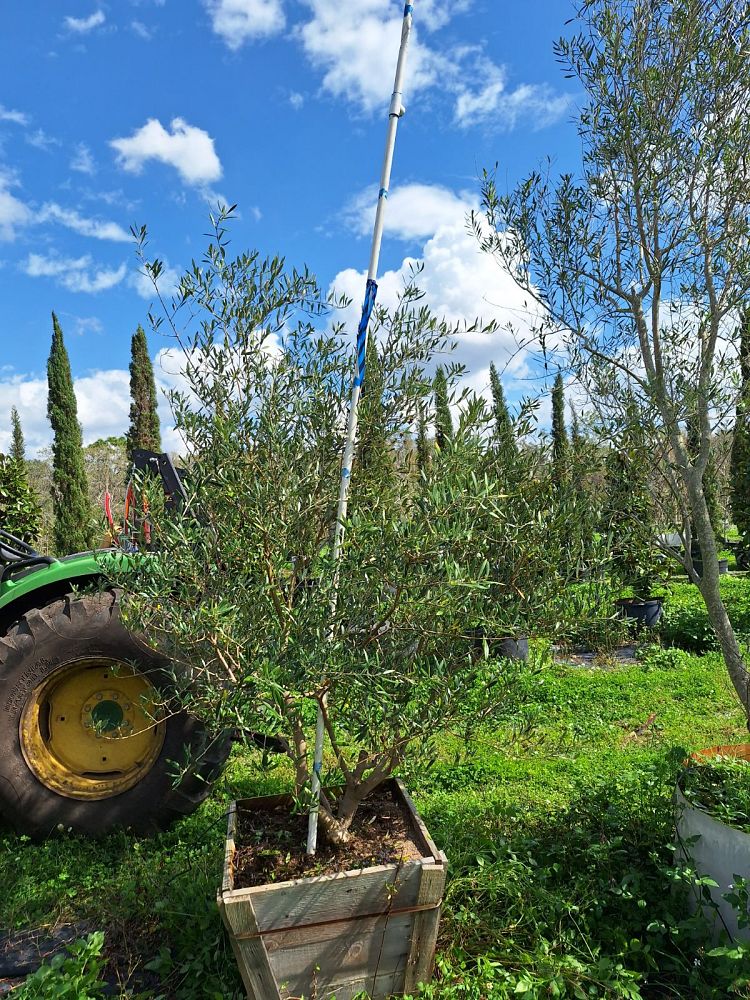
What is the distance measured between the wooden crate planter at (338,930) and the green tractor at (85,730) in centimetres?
148

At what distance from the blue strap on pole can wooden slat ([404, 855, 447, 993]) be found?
1.76 m

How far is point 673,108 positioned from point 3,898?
516 cm

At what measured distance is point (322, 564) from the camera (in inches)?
89.0

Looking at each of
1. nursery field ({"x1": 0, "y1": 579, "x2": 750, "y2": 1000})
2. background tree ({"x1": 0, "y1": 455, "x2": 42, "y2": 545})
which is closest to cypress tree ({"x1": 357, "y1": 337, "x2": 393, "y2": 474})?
nursery field ({"x1": 0, "y1": 579, "x2": 750, "y2": 1000})

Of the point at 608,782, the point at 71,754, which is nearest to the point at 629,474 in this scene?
the point at 608,782

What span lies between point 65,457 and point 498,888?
1951 cm

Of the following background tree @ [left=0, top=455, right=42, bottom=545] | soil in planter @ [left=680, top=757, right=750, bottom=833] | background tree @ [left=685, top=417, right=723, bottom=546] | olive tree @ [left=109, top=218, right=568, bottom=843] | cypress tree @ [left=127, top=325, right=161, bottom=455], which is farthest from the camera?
cypress tree @ [left=127, top=325, right=161, bottom=455]

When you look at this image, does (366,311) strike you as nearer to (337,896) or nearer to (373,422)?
(373,422)

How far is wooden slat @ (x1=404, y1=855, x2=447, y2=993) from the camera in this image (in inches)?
93.6

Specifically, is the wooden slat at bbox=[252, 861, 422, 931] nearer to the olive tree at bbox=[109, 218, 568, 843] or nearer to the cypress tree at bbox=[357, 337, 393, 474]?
the olive tree at bbox=[109, 218, 568, 843]

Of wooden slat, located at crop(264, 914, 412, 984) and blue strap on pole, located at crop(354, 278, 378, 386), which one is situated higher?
blue strap on pole, located at crop(354, 278, 378, 386)

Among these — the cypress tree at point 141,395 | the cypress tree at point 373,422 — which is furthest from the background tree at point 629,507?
the cypress tree at point 141,395

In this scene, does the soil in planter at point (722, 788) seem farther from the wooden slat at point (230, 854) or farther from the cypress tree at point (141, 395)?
the cypress tree at point (141, 395)

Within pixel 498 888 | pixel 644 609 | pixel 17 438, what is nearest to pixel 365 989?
pixel 498 888
